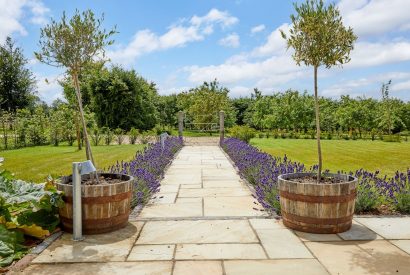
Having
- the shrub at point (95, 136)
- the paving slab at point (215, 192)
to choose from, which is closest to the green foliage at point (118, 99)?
the shrub at point (95, 136)

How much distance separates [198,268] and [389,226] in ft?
7.99

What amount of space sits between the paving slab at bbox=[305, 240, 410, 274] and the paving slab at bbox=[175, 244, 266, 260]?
0.55 metres

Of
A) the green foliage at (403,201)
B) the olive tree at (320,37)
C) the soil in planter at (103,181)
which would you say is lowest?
the green foliage at (403,201)

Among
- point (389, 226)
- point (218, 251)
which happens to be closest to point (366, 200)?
point (389, 226)

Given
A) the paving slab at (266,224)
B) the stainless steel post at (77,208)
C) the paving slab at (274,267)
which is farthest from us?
the paving slab at (266,224)

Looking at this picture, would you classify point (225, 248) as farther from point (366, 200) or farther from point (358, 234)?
point (366, 200)

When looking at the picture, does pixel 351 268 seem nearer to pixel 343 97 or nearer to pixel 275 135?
pixel 275 135

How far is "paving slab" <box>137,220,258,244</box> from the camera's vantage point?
3.79m

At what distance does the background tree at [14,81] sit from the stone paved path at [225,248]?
107ft

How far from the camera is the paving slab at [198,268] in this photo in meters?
2.99

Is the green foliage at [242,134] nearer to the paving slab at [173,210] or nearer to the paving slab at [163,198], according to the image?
the paving slab at [163,198]

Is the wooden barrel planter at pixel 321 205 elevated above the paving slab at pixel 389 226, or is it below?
above

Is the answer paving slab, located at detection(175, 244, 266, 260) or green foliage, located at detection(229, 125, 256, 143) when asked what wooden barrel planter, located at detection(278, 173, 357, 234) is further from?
green foliage, located at detection(229, 125, 256, 143)

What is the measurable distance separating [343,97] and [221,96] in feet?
52.2
